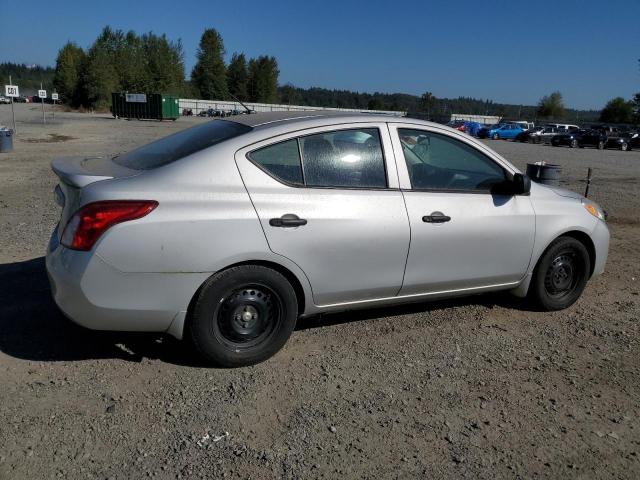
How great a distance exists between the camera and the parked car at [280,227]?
3379 millimetres

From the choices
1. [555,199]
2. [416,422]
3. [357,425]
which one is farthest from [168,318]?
[555,199]

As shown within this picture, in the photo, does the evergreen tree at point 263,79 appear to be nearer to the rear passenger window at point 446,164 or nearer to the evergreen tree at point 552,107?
the evergreen tree at point 552,107

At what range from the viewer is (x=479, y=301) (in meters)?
5.23

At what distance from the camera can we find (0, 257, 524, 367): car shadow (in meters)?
3.89

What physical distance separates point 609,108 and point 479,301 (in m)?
103

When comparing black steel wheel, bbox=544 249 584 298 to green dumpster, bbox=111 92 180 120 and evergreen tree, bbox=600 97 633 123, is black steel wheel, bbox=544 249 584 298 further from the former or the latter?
evergreen tree, bbox=600 97 633 123

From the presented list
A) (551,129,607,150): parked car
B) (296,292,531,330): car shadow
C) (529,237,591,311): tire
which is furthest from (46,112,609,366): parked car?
(551,129,607,150): parked car

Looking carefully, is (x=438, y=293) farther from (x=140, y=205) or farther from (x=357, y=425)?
(x=140, y=205)

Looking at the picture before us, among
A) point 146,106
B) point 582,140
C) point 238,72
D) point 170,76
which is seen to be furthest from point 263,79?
point 582,140

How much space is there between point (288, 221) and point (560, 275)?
8.82 feet

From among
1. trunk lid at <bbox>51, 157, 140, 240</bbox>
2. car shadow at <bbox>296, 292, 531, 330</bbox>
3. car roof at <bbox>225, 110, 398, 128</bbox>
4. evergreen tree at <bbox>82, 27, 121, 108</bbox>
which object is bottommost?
car shadow at <bbox>296, 292, 531, 330</bbox>

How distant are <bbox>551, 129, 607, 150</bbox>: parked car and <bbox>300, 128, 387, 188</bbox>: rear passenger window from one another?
43442 millimetres

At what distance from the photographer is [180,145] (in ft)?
13.3

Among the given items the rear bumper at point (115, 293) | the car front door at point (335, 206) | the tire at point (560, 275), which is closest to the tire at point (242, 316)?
the rear bumper at point (115, 293)
